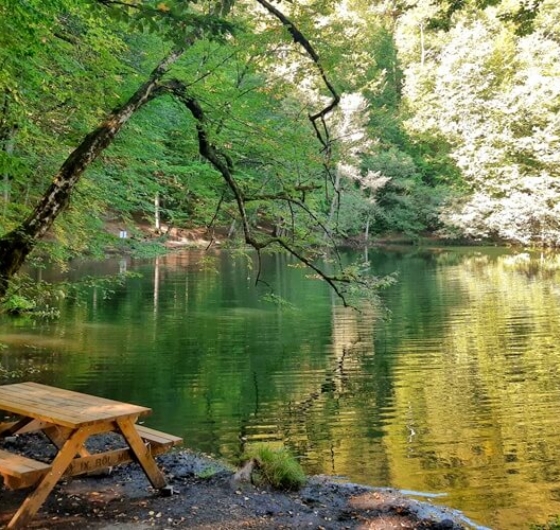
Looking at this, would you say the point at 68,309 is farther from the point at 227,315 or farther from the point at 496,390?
the point at 496,390

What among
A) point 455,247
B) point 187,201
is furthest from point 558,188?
point 187,201

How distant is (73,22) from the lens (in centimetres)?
952

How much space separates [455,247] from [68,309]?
32257mm

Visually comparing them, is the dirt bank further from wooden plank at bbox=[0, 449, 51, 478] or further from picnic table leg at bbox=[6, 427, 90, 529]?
wooden plank at bbox=[0, 449, 51, 478]

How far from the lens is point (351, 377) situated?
10.2 metres

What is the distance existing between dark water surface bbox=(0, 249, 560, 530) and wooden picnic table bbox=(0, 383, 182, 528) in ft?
7.32

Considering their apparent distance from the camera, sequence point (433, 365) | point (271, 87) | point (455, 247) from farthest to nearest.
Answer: point (455, 247) < point (433, 365) < point (271, 87)

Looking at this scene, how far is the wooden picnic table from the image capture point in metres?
3.80

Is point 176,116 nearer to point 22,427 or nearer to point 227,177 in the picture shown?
point 227,177

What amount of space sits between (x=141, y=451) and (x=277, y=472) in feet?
4.14

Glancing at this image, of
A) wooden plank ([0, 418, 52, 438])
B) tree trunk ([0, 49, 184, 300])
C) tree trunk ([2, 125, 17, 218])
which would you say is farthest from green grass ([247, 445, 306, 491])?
tree trunk ([2, 125, 17, 218])

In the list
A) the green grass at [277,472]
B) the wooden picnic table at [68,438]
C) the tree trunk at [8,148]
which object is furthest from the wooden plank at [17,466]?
the tree trunk at [8,148]

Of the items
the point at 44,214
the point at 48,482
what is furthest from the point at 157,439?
the point at 44,214

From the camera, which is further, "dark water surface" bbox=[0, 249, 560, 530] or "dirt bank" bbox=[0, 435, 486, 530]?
"dark water surface" bbox=[0, 249, 560, 530]
